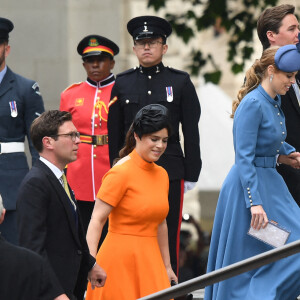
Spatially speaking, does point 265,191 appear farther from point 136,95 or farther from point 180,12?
point 180,12

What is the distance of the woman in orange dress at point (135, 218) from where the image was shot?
7.44 meters

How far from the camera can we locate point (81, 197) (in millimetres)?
9328

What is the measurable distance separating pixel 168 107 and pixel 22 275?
9.62 ft

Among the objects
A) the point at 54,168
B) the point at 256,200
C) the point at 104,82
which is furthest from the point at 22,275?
the point at 104,82

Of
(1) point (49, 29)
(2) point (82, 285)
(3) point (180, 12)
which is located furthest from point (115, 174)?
(3) point (180, 12)

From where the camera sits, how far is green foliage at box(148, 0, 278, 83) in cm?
1482

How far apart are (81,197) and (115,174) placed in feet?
6.25

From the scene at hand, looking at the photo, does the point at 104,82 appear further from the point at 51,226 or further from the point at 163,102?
the point at 51,226

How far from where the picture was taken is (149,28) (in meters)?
8.70

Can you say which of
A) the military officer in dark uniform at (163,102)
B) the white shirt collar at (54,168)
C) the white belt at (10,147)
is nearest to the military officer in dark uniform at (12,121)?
the white belt at (10,147)

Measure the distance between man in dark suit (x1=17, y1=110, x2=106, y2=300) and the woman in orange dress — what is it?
0.77ft

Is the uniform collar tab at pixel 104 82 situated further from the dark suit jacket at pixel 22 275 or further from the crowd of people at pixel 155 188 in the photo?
the dark suit jacket at pixel 22 275

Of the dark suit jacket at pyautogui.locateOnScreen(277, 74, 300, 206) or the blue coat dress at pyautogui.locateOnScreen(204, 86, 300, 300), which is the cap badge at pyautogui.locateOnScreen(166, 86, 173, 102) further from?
the blue coat dress at pyautogui.locateOnScreen(204, 86, 300, 300)

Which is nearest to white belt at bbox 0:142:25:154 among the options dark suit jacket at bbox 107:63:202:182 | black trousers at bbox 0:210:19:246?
black trousers at bbox 0:210:19:246
